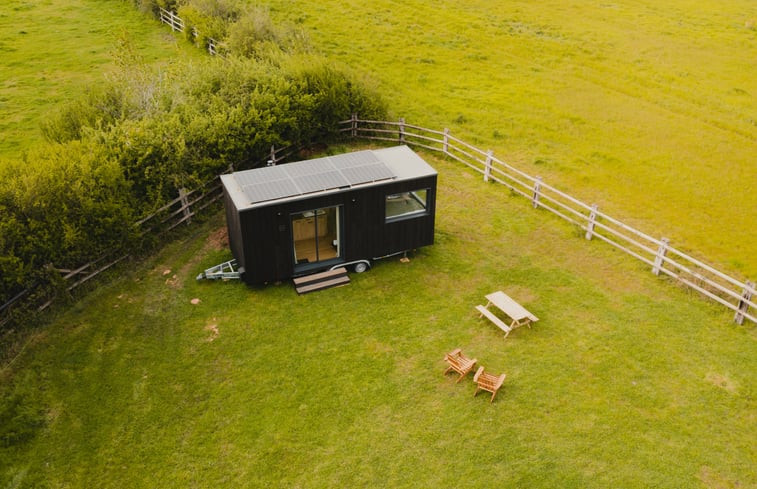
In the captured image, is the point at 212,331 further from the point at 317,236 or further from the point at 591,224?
the point at 591,224

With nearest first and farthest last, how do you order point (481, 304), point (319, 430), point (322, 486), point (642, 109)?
point (322, 486) → point (319, 430) → point (481, 304) → point (642, 109)

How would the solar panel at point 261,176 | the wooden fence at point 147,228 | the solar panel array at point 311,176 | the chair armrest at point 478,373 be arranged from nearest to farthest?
the chair armrest at point 478,373
the wooden fence at point 147,228
the solar panel array at point 311,176
the solar panel at point 261,176

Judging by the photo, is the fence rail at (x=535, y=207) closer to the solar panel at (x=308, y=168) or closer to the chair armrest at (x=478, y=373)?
the solar panel at (x=308, y=168)

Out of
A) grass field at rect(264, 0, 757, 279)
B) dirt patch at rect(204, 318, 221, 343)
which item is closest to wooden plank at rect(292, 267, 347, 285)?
dirt patch at rect(204, 318, 221, 343)

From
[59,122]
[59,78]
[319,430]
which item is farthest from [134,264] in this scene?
[59,78]

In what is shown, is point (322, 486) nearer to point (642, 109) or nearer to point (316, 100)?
point (316, 100)

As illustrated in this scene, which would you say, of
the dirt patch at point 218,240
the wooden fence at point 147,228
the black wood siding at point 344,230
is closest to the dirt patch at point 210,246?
the dirt patch at point 218,240
